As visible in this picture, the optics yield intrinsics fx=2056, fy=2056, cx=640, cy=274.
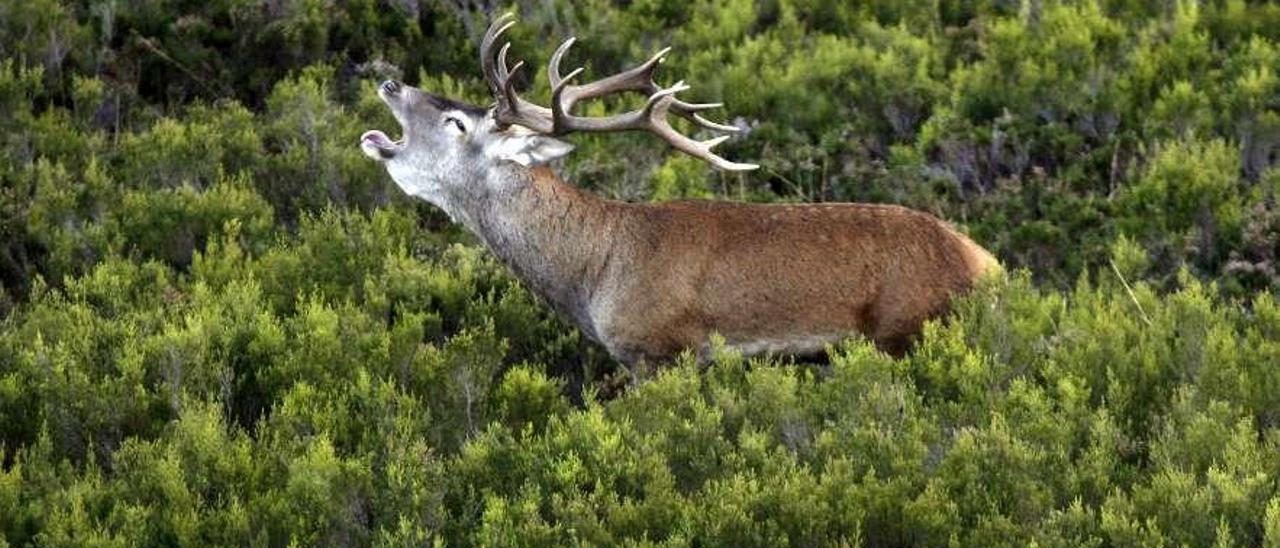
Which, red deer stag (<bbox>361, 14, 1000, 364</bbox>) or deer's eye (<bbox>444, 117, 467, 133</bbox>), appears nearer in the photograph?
red deer stag (<bbox>361, 14, 1000, 364</bbox>)

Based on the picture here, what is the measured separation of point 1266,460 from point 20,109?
7121mm

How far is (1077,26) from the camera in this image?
12.4 metres

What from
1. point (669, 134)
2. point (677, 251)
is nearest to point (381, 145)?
point (669, 134)

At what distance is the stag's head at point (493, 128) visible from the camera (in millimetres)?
8523

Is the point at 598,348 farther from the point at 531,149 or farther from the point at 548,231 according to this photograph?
the point at 531,149

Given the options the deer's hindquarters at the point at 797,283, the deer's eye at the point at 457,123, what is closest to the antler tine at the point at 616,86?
the deer's eye at the point at 457,123

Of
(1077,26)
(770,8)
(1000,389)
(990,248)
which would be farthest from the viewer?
(770,8)

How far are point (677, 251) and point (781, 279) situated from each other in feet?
1.43

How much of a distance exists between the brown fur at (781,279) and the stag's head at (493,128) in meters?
0.44

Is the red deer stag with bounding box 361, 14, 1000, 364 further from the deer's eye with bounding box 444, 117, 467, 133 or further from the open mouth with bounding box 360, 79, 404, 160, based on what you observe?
the open mouth with bounding box 360, 79, 404, 160

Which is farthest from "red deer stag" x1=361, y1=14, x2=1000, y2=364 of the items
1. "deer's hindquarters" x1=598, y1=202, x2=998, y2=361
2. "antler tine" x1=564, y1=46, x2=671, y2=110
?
"antler tine" x1=564, y1=46, x2=671, y2=110

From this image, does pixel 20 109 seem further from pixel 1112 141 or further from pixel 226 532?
pixel 1112 141

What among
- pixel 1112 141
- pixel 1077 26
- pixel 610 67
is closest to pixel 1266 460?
pixel 1112 141

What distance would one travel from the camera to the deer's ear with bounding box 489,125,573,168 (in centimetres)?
848
